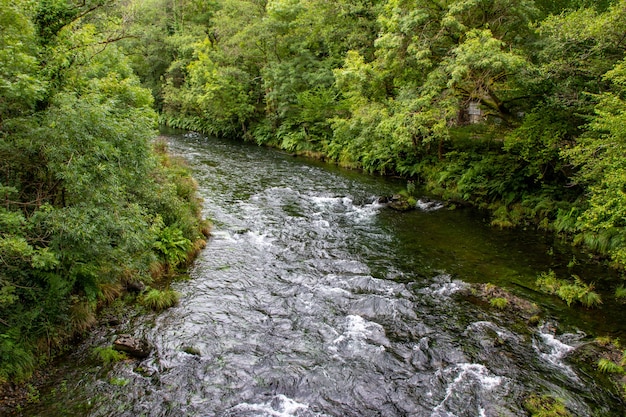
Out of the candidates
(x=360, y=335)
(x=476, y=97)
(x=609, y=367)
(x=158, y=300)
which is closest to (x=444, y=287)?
(x=360, y=335)

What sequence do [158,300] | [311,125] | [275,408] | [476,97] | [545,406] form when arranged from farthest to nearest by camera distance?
1. [311,125]
2. [476,97]
3. [158,300]
4. [545,406]
5. [275,408]

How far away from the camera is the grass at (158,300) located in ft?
36.3

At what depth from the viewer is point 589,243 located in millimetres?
15859

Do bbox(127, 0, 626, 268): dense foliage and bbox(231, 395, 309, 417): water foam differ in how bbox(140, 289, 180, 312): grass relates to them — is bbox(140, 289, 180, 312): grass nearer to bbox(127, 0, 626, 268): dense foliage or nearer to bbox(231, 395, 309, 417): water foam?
bbox(231, 395, 309, 417): water foam

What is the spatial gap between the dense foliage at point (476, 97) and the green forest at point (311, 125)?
11 cm

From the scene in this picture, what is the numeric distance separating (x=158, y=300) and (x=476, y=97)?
1778 cm

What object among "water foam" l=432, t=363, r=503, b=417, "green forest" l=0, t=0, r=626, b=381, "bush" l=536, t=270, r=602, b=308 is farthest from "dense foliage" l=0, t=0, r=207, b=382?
"bush" l=536, t=270, r=602, b=308

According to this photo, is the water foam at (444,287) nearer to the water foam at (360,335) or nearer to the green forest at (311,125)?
the water foam at (360,335)

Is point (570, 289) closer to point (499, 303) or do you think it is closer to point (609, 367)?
point (499, 303)

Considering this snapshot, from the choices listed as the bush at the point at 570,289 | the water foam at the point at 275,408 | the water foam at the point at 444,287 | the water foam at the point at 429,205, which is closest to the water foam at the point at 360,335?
the water foam at the point at 275,408

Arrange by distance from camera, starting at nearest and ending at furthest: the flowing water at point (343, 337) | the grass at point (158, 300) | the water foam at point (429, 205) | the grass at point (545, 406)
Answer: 1. the grass at point (545, 406)
2. the flowing water at point (343, 337)
3. the grass at point (158, 300)
4. the water foam at point (429, 205)

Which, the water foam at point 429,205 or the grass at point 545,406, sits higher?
the water foam at point 429,205

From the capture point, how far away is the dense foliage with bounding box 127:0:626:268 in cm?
1425

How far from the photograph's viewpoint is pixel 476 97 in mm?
20328
